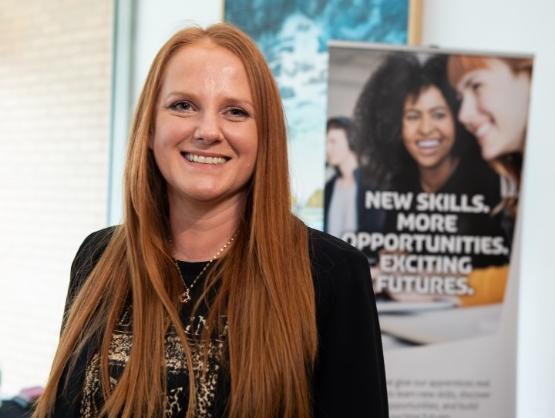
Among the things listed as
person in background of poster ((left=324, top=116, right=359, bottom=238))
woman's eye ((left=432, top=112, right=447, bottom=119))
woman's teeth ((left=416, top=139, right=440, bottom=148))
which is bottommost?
person in background of poster ((left=324, top=116, right=359, bottom=238))

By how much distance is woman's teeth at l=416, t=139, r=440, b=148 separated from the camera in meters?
2.29

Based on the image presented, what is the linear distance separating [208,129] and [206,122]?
0.02m

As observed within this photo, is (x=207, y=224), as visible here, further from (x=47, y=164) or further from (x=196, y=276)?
(x=47, y=164)

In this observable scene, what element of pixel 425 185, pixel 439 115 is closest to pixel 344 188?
pixel 425 185

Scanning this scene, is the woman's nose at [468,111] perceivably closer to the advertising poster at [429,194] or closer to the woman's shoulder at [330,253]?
the advertising poster at [429,194]

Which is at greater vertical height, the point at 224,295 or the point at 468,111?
the point at 468,111

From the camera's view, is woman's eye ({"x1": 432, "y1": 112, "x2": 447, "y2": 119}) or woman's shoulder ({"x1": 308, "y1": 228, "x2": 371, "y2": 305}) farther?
woman's eye ({"x1": 432, "y1": 112, "x2": 447, "y2": 119})

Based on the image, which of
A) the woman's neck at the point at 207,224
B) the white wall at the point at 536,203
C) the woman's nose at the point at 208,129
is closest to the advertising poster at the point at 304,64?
the white wall at the point at 536,203

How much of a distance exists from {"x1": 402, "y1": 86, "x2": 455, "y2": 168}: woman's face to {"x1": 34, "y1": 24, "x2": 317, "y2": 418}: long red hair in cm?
108

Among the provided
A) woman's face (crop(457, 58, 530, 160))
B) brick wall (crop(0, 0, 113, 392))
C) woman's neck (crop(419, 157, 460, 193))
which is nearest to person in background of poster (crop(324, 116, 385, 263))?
woman's neck (crop(419, 157, 460, 193))

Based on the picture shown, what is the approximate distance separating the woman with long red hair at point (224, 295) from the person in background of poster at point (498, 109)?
120 centimetres

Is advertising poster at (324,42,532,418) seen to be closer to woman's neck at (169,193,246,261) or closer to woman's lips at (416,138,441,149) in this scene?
woman's lips at (416,138,441,149)

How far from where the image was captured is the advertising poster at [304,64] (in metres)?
3.22

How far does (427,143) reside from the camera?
2291 mm
